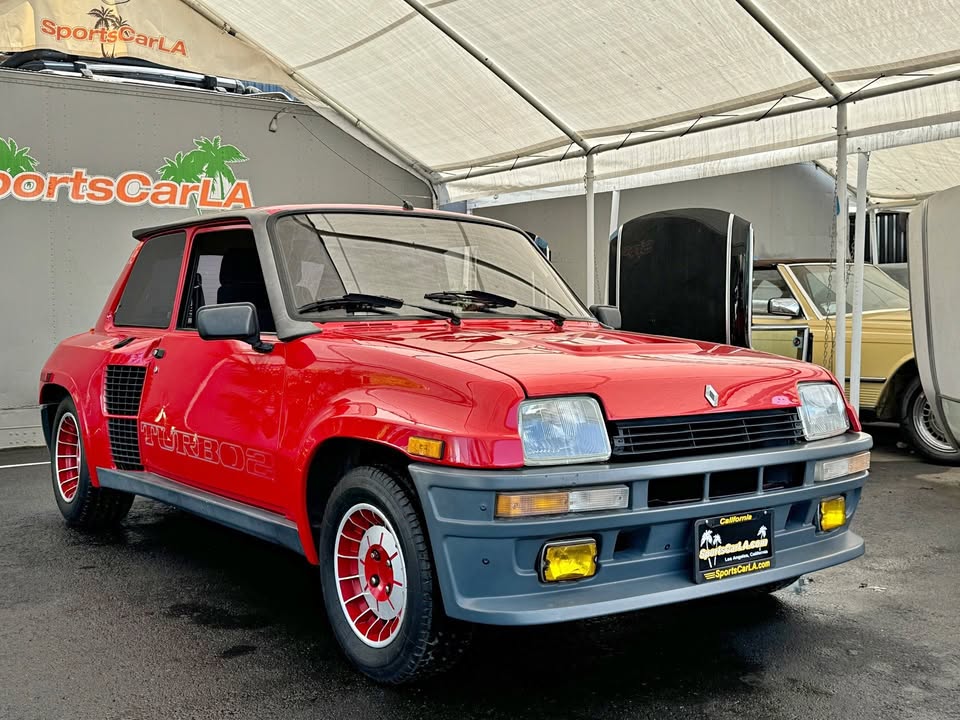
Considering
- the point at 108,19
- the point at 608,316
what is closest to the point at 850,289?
the point at 608,316

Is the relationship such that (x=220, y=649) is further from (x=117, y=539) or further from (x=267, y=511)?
(x=117, y=539)

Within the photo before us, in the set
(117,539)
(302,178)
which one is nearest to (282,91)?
(302,178)

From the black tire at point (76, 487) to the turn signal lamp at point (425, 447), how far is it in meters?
2.72

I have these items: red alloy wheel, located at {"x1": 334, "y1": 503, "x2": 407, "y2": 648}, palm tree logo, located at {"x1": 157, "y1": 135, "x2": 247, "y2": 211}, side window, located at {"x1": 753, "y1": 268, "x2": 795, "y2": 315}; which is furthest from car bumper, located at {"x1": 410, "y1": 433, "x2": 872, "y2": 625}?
palm tree logo, located at {"x1": 157, "y1": 135, "x2": 247, "y2": 211}

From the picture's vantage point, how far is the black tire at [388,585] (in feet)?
9.14

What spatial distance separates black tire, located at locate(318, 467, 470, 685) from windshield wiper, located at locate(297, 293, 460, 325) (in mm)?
809

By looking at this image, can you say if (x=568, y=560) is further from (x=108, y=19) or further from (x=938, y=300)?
(x=108, y=19)

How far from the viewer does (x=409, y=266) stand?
12.8 feet

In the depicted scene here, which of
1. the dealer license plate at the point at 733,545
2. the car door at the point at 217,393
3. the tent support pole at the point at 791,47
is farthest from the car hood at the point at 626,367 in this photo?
the tent support pole at the point at 791,47

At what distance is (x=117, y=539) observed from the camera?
5.05 metres

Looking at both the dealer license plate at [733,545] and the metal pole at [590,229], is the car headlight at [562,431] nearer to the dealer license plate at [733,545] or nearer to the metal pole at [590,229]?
the dealer license plate at [733,545]

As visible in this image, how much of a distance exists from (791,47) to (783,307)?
7.27ft

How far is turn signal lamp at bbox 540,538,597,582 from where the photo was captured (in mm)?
2667

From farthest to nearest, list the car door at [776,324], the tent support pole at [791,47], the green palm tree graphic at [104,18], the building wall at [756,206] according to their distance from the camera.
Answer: the building wall at [756,206] → the green palm tree graphic at [104,18] → the car door at [776,324] → the tent support pole at [791,47]
